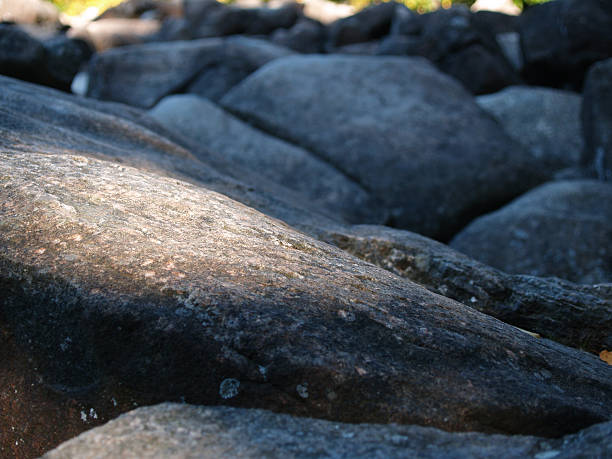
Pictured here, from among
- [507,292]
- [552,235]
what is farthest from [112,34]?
[507,292]

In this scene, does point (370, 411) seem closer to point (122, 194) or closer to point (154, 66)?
point (122, 194)

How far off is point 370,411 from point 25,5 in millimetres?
10761

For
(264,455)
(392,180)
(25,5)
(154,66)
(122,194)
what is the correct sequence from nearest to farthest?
(264,455) < (122,194) < (392,180) < (154,66) < (25,5)

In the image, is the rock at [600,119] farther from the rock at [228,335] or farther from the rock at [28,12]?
the rock at [28,12]

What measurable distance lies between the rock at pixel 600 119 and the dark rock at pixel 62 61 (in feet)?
17.3

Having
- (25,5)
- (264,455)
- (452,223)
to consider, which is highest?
(25,5)

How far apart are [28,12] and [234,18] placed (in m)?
4.55

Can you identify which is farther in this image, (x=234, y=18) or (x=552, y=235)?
(x=234, y=18)

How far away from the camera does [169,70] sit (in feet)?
20.9

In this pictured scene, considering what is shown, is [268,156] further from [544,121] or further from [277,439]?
[277,439]

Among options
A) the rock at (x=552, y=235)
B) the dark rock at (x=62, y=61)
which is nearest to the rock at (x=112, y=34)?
the dark rock at (x=62, y=61)

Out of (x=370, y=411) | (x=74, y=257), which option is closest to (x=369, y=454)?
(x=370, y=411)

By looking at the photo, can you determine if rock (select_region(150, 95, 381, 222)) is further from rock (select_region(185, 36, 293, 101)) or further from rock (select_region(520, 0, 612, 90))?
rock (select_region(520, 0, 612, 90))

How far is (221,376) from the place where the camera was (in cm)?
128
